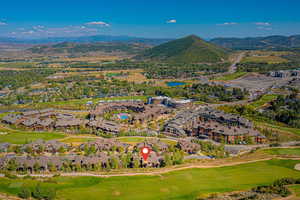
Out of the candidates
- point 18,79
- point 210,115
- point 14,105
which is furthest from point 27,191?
point 18,79

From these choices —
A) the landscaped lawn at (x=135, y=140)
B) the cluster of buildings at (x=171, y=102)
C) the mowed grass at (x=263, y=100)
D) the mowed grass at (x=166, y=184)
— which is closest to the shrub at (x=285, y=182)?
the mowed grass at (x=166, y=184)

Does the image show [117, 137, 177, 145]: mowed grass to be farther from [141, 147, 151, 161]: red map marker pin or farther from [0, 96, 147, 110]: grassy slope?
[0, 96, 147, 110]: grassy slope

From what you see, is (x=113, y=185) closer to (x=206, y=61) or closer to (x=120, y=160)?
(x=120, y=160)

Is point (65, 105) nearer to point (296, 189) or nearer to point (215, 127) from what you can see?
point (215, 127)

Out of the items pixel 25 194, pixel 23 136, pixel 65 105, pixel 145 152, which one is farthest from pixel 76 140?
pixel 65 105

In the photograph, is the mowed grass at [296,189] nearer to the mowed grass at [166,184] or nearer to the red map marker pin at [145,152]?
the mowed grass at [166,184]

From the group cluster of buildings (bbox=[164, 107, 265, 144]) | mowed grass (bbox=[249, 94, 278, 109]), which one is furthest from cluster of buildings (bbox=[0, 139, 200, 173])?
mowed grass (bbox=[249, 94, 278, 109])
